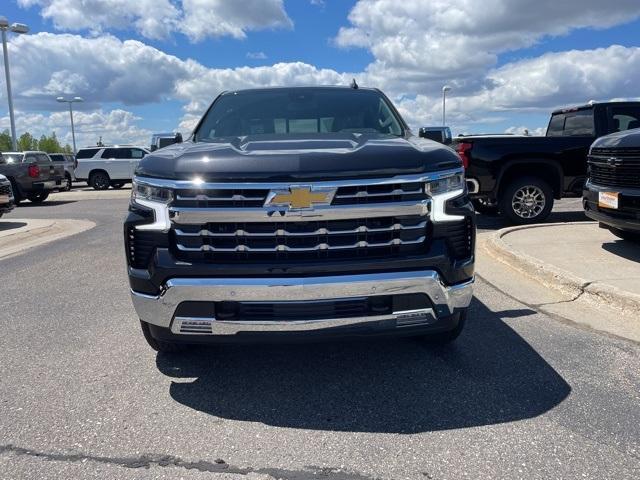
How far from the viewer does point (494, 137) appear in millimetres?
8945

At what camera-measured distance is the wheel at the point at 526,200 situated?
29.7 ft

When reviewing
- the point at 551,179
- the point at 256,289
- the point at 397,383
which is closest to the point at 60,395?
the point at 256,289

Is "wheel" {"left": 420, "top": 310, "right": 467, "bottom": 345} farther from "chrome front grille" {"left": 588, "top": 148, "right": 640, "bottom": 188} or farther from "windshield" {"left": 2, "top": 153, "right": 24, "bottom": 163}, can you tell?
"windshield" {"left": 2, "top": 153, "right": 24, "bottom": 163}

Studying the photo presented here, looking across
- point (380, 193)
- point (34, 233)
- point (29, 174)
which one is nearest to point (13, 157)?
point (29, 174)

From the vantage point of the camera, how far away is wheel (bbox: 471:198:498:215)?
924 centimetres

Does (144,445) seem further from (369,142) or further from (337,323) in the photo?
(369,142)

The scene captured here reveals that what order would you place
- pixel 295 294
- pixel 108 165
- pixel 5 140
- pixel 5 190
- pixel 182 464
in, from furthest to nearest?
pixel 5 140
pixel 108 165
pixel 5 190
pixel 295 294
pixel 182 464

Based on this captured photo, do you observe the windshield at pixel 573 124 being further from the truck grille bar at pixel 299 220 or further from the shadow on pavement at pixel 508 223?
the truck grille bar at pixel 299 220

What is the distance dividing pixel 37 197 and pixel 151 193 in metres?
17.7

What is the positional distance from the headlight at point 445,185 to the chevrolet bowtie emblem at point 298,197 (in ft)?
1.84

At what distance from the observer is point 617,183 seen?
6.02 metres

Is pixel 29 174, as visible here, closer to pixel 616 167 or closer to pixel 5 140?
pixel 616 167

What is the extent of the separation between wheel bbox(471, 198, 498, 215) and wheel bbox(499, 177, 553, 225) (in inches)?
9.1

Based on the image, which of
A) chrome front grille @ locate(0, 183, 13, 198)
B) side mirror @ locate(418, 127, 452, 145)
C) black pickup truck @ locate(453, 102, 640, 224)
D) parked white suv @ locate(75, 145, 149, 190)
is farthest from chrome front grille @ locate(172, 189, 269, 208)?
parked white suv @ locate(75, 145, 149, 190)
